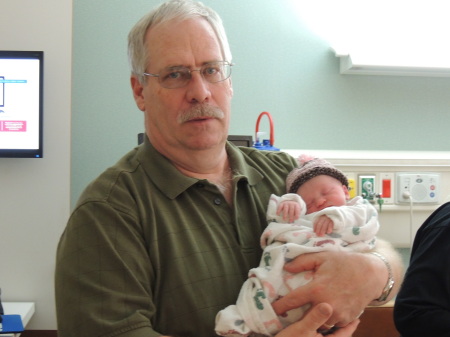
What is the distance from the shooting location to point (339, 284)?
4.30 ft

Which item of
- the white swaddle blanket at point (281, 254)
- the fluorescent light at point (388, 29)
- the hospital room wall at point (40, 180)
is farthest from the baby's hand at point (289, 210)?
the hospital room wall at point (40, 180)

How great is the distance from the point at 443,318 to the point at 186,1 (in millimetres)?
1140

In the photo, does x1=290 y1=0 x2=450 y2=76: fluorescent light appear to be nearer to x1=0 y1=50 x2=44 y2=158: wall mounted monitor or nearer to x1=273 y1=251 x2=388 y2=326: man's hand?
x1=0 y1=50 x2=44 y2=158: wall mounted monitor

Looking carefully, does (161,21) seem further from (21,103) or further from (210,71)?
(21,103)

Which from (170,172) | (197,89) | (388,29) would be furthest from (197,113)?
(388,29)

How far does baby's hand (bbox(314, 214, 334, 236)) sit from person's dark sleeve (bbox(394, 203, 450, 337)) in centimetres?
44

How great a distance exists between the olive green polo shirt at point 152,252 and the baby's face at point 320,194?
131 mm

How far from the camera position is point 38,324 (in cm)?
279

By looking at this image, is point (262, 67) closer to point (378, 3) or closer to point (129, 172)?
point (378, 3)

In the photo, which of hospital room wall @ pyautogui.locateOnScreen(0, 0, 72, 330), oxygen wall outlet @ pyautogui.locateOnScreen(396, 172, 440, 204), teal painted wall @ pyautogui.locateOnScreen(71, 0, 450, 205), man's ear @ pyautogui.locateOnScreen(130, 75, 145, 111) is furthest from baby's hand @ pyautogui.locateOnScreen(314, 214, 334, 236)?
hospital room wall @ pyautogui.locateOnScreen(0, 0, 72, 330)

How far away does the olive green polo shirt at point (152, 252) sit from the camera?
1209 mm

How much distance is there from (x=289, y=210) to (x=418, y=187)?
1434mm

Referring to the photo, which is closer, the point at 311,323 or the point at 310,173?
the point at 311,323

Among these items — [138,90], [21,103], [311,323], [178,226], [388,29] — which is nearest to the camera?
[311,323]
